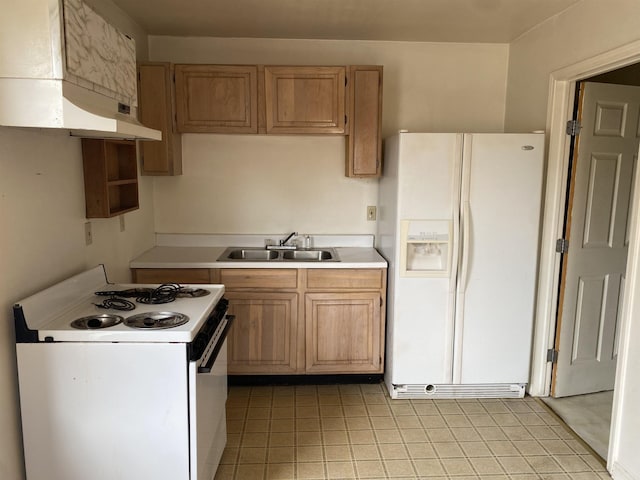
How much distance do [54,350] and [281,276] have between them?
5.05 feet

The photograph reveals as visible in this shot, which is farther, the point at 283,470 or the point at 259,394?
the point at 259,394

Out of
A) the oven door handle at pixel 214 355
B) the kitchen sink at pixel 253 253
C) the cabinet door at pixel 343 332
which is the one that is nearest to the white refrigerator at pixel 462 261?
the cabinet door at pixel 343 332

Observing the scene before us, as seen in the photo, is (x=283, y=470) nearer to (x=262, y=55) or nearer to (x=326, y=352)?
(x=326, y=352)

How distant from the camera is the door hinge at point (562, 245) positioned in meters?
3.00

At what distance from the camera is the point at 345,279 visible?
123 inches

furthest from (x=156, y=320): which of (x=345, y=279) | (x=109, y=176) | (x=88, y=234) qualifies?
(x=345, y=279)

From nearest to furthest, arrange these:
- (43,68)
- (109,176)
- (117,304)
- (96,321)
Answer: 1. (43,68)
2. (96,321)
3. (117,304)
4. (109,176)

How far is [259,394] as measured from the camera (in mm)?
3152

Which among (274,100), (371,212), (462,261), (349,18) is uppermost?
(349,18)

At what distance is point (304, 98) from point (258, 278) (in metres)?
1.23

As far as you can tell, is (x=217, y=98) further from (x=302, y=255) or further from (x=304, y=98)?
(x=302, y=255)

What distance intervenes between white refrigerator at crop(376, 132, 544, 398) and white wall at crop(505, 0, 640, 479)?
0.28 m

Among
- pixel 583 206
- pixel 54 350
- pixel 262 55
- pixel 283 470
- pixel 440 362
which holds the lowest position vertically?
pixel 283 470

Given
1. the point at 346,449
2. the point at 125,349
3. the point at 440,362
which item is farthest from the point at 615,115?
the point at 125,349
